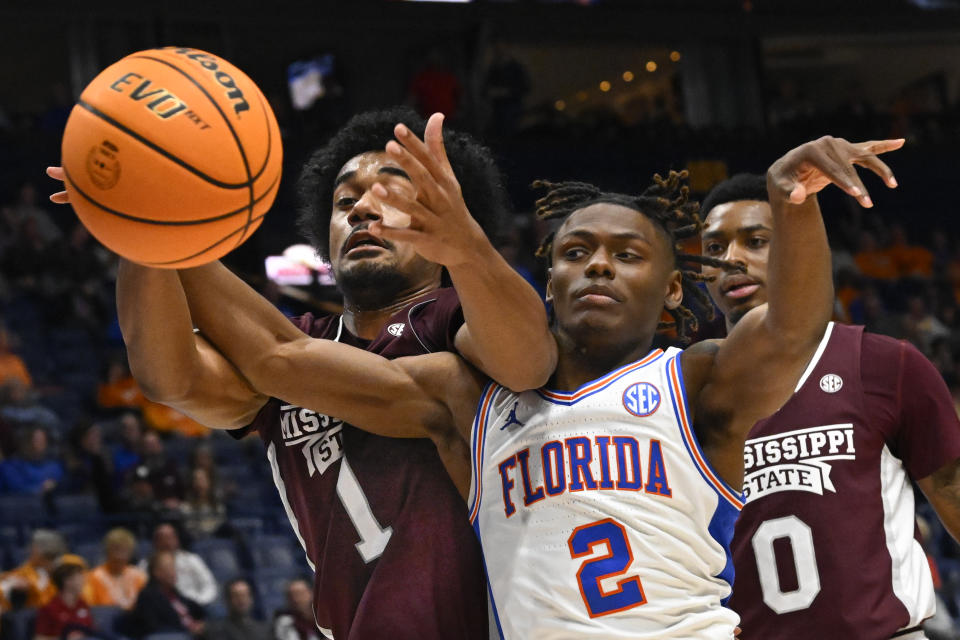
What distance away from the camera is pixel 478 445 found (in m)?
3.22

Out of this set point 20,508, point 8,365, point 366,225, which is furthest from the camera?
point 8,365

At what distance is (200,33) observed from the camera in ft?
50.0

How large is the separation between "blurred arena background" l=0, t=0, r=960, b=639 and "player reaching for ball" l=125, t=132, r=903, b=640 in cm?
588

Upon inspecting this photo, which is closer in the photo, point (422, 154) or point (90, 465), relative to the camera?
point (422, 154)

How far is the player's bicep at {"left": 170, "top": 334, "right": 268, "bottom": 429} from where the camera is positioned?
11.1 ft

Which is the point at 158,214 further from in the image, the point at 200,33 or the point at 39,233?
the point at 200,33

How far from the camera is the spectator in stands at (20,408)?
10469 millimetres

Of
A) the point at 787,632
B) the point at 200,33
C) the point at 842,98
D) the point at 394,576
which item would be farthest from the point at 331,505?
the point at 842,98

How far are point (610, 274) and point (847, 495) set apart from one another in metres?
1.19

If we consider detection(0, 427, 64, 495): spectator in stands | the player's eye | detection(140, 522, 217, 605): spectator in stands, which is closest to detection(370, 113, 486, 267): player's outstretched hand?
the player's eye

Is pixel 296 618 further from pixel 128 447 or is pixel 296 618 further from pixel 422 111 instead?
pixel 422 111

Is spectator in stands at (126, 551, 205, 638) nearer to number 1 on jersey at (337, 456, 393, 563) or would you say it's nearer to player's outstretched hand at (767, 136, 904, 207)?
number 1 on jersey at (337, 456, 393, 563)

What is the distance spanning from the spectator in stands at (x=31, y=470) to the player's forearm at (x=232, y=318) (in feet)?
23.3

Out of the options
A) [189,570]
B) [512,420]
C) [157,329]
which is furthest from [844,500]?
[189,570]
